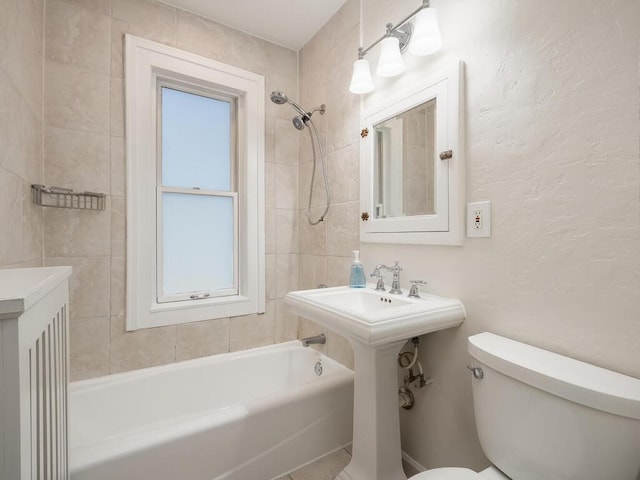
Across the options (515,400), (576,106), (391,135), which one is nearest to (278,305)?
(391,135)

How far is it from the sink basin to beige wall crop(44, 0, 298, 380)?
100 centimetres

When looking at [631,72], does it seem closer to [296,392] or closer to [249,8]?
[296,392]

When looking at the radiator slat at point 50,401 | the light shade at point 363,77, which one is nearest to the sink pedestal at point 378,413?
the radiator slat at point 50,401

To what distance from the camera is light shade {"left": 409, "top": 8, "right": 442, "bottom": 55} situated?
1.19 meters

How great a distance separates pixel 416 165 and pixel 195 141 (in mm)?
1459

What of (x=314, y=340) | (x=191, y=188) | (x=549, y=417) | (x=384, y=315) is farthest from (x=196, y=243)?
(x=549, y=417)

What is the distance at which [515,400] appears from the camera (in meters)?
0.83

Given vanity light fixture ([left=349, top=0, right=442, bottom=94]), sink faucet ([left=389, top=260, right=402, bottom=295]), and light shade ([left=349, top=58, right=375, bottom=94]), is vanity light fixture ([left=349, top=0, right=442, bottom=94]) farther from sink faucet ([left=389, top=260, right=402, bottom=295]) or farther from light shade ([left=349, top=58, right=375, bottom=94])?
sink faucet ([left=389, top=260, right=402, bottom=295])

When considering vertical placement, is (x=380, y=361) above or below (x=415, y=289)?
below

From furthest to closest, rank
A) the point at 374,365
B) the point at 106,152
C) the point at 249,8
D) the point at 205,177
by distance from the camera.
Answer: the point at 205,177 < the point at 249,8 < the point at 106,152 < the point at 374,365

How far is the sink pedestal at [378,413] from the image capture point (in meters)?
1.18

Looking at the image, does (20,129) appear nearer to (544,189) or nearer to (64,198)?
(64,198)

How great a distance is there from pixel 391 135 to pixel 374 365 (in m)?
1.06

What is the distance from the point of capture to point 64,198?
1471 millimetres
